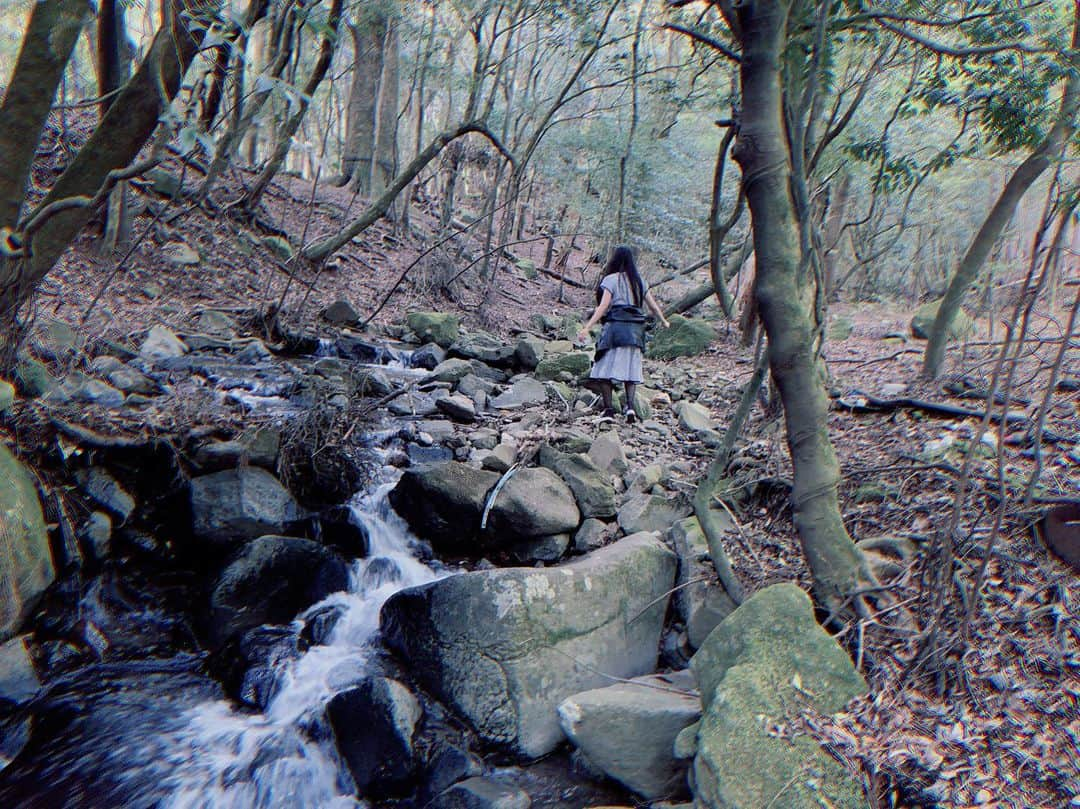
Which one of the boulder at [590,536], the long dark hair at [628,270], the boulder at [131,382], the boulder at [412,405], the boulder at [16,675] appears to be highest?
the long dark hair at [628,270]

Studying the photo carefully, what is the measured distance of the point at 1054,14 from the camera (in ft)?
22.2

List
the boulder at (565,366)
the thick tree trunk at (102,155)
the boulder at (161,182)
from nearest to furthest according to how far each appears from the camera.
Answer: the thick tree trunk at (102,155) → the boulder at (565,366) → the boulder at (161,182)

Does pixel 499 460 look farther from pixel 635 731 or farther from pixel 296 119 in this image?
pixel 296 119

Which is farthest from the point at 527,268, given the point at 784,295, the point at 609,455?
the point at 784,295

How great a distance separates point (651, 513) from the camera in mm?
5195

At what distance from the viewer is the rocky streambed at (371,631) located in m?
3.28

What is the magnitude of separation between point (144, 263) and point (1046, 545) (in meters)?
10.5

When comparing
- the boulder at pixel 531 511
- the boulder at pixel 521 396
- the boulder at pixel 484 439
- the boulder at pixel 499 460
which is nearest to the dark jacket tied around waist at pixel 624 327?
the boulder at pixel 521 396

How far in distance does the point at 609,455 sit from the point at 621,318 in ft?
5.35

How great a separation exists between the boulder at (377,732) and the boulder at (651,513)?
6.72ft

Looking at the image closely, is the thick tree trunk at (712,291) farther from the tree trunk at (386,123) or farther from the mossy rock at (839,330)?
the tree trunk at (386,123)

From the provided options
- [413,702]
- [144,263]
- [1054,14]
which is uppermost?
[1054,14]

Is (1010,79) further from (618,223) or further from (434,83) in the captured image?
(434,83)

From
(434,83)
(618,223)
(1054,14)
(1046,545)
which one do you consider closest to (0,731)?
→ (1046,545)
